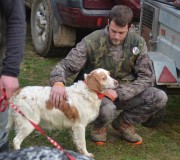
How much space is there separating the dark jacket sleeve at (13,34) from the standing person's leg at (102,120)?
1706 millimetres

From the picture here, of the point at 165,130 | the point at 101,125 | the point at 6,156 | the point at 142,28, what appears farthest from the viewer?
the point at 142,28

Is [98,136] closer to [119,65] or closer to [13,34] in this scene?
[119,65]

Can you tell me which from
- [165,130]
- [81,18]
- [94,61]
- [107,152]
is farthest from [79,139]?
[81,18]

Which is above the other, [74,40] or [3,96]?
[3,96]

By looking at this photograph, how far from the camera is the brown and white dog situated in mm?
4332

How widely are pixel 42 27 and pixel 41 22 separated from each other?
0.13 meters

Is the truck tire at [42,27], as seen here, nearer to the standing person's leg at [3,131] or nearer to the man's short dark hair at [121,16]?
the man's short dark hair at [121,16]

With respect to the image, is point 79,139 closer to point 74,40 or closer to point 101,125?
point 101,125

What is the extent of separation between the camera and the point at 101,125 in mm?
4871

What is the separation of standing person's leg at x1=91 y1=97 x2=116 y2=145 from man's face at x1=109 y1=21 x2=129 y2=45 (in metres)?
0.56

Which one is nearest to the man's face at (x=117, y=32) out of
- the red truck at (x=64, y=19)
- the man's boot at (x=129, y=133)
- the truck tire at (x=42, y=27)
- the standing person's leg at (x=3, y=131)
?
the man's boot at (x=129, y=133)

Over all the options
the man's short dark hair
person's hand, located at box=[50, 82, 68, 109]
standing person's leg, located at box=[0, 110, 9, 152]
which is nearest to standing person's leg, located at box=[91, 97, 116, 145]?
person's hand, located at box=[50, 82, 68, 109]

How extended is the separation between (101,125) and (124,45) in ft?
2.63

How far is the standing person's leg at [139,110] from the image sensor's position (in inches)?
188
